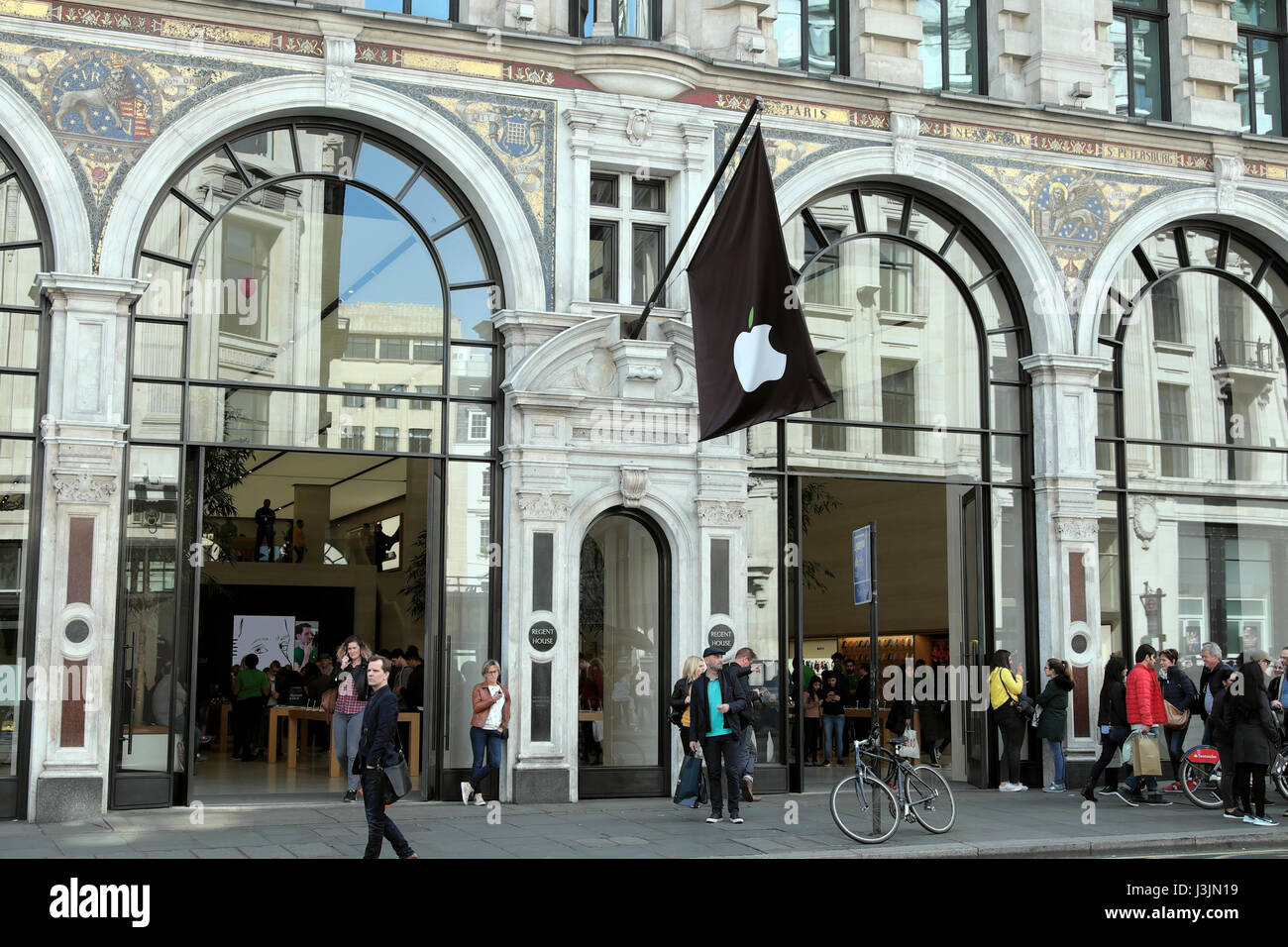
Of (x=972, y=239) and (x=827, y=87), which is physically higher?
(x=827, y=87)

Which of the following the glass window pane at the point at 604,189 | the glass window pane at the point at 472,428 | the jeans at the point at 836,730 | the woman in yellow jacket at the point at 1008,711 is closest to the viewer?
the glass window pane at the point at 472,428

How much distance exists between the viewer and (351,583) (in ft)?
96.9

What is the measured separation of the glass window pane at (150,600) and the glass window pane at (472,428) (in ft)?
11.1

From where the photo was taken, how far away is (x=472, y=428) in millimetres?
18312

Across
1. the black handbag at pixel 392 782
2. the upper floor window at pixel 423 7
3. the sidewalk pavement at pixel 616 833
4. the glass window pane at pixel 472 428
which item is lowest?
the sidewalk pavement at pixel 616 833

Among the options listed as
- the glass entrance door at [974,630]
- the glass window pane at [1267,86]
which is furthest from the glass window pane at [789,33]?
the glass window pane at [1267,86]

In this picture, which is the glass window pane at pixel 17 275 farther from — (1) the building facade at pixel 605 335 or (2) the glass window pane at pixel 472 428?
(2) the glass window pane at pixel 472 428

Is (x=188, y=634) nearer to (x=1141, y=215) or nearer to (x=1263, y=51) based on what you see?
(x=1141, y=215)

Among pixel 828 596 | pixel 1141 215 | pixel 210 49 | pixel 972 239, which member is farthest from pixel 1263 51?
pixel 210 49

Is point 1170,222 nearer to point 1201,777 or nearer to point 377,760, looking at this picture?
point 1201,777

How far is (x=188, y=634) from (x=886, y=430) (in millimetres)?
9672

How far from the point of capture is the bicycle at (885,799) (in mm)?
14211

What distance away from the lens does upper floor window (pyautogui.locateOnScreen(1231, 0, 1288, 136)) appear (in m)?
23.2
